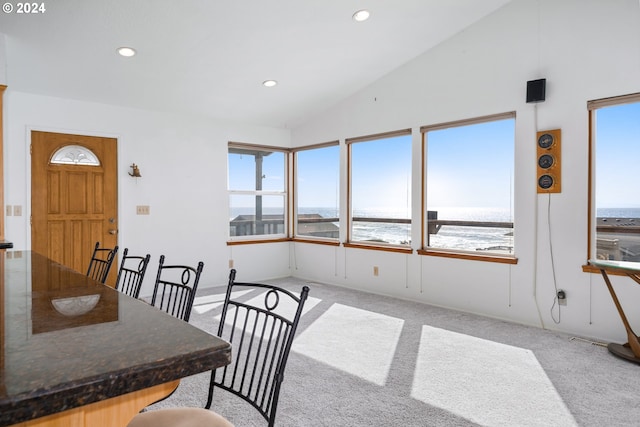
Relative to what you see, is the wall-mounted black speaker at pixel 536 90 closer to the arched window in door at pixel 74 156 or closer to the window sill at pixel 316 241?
the window sill at pixel 316 241

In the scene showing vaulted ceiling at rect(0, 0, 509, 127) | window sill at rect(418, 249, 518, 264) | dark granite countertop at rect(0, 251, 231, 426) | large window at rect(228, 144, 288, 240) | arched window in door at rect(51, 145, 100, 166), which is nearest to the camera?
dark granite countertop at rect(0, 251, 231, 426)

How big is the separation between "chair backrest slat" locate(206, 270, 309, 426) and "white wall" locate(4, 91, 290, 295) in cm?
126

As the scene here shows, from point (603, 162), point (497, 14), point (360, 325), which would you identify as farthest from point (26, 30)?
point (603, 162)

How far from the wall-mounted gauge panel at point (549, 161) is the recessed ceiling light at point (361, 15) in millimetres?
2039

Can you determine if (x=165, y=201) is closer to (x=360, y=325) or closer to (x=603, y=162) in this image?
(x=360, y=325)

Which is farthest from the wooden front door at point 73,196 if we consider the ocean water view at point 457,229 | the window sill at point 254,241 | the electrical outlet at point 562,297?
the electrical outlet at point 562,297

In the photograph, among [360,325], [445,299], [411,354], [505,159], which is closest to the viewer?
[411,354]

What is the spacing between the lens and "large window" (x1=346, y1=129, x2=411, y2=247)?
5078 millimetres

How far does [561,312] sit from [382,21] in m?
3.32

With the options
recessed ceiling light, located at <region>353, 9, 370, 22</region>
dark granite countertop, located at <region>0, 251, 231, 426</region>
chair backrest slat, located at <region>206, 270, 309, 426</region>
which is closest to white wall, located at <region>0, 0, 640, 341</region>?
recessed ceiling light, located at <region>353, 9, 370, 22</region>

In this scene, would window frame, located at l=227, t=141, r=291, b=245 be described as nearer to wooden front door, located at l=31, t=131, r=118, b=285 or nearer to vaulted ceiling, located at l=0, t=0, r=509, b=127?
vaulted ceiling, located at l=0, t=0, r=509, b=127

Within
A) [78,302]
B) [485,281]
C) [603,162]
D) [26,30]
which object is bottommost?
[485,281]

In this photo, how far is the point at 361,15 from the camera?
12.4ft

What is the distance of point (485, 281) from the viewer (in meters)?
4.28
